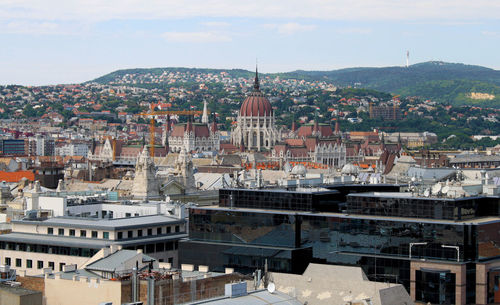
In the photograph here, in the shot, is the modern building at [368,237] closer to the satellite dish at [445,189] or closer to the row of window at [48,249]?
the satellite dish at [445,189]

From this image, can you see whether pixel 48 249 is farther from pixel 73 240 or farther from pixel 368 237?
pixel 368 237

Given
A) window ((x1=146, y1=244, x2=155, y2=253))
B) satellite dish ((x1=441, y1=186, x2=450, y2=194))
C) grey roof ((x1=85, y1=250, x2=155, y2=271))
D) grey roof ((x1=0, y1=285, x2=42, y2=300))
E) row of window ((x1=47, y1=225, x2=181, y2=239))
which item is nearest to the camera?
grey roof ((x1=0, y1=285, x2=42, y2=300))

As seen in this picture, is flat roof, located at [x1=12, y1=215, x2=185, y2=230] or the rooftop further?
flat roof, located at [x1=12, y1=215, x2=185, y2=230]

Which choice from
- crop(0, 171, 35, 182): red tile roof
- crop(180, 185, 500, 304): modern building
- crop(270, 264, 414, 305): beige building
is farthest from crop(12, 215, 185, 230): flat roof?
A: crop(0, 171, 35, 182): red tile roof

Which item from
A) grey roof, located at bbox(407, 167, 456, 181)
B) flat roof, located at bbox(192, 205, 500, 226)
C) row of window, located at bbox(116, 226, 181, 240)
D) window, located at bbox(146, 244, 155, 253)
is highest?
grey roof, located at bbox(407, 167, 456, 181)

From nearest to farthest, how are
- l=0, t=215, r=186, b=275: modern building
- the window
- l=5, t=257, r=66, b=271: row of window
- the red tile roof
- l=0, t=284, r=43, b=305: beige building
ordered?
l=0, t=284, r=43, b=305: beige building < l=0, t=215, r=186, b=275: modern building < l=5, t=257, r=66, b=271: row of window < the window < the red tile roof

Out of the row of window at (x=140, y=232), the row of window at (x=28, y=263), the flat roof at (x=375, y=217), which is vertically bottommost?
the row of window at (x=28, y=263)

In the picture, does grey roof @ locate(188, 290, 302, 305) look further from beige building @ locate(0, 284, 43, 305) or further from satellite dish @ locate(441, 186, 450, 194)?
satellite dish @ locate(441, 186, 450, 194)

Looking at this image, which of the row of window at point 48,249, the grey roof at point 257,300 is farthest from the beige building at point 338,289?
the row of window at point 48,249
